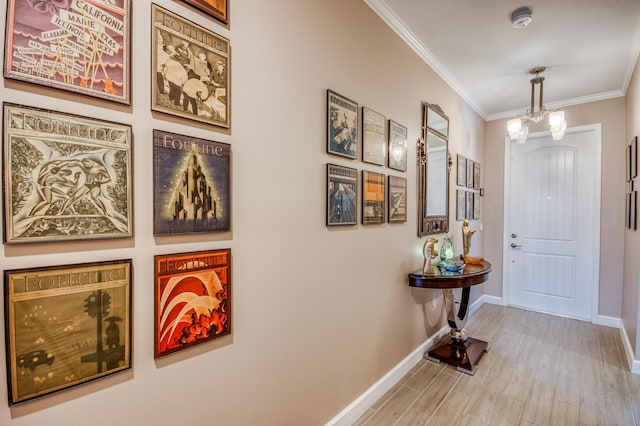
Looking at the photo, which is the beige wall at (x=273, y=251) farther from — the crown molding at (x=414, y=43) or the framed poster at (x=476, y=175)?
the framed poster at (x=476, y=175)

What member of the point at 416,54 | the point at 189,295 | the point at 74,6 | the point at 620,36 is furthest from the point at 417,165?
the point at 74,6

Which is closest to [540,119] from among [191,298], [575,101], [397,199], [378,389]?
[575,101]

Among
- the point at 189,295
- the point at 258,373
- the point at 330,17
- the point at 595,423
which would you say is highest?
the point at 330,17

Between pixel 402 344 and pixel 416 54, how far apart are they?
2.45 metres

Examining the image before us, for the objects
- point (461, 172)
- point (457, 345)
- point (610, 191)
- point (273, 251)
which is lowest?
point (457, 345)

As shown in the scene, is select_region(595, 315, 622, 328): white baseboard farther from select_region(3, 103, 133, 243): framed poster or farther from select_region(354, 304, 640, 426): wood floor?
select_region(3, 103, 133, 243): framed poster

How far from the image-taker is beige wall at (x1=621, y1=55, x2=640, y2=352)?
2.56 metres

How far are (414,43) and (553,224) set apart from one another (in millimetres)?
3067

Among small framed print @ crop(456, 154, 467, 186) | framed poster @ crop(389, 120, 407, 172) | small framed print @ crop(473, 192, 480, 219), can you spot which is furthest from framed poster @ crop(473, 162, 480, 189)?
framed poster @ crop(389, 120, 407, 172)

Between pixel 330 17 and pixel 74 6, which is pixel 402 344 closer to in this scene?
pixel 330 17

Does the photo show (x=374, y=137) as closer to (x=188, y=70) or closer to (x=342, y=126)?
(x=342, y=126)

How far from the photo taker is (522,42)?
7.97ft

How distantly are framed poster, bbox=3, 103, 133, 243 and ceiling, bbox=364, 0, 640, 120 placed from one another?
6.22ft

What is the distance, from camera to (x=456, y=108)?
132 inches
